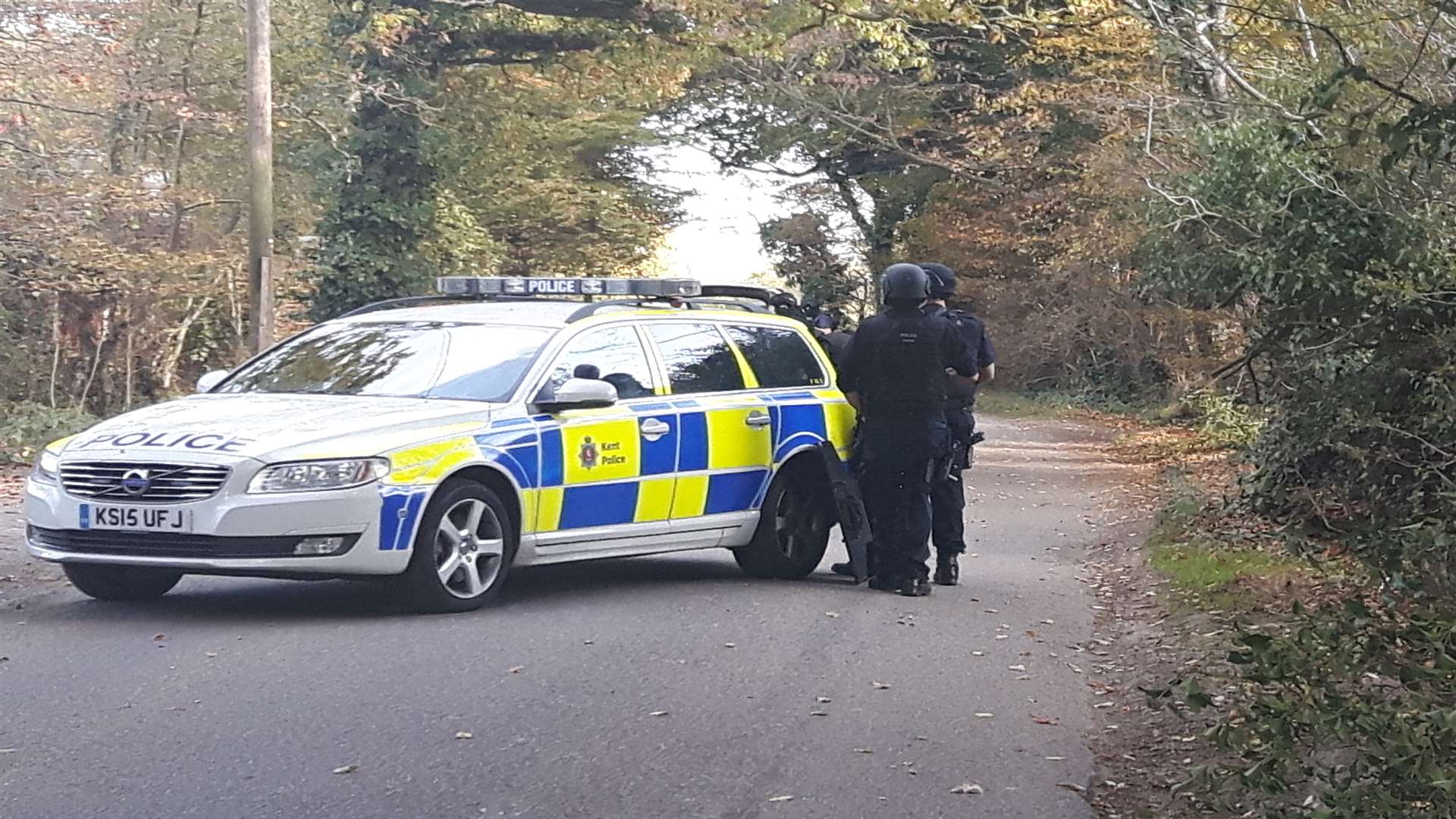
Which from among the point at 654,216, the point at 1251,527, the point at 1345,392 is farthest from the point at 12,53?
the point at 654,216

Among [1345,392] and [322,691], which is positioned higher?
[1345,392]

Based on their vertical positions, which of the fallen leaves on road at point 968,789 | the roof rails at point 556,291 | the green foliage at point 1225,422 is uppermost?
the roof rails at point 556,291

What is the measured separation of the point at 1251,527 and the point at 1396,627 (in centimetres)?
778

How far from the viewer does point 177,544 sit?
28.1 feet

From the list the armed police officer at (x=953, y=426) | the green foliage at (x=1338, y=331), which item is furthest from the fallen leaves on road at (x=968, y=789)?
the armed police officer at (x=953, y=426)

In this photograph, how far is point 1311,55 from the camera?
41.6 feet

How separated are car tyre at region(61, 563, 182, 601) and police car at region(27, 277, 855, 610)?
1 cm

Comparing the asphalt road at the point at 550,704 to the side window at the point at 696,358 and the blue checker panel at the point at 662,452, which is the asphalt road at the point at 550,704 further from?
the side window at the point at 696,358

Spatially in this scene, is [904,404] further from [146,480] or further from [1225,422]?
[1225,422]

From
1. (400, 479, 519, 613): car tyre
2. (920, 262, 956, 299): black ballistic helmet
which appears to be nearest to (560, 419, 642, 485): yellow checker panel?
(400, 479, 519, 613): car tyre

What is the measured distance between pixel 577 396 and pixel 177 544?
210 centimetres

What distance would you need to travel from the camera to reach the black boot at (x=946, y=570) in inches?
451

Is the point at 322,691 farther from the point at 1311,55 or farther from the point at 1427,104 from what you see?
the point at 1311,55

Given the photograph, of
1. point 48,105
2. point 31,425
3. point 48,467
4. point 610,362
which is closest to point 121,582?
point 48,467
